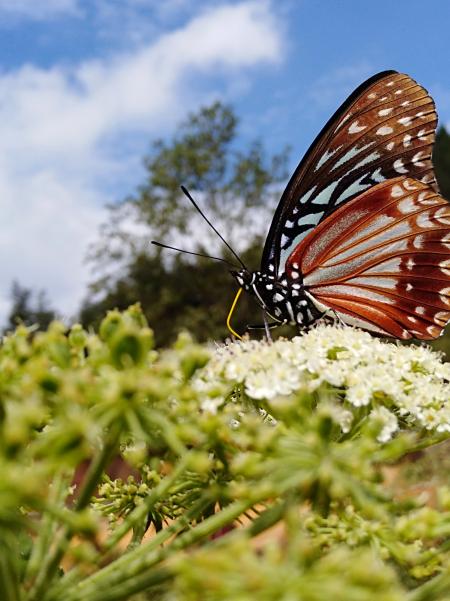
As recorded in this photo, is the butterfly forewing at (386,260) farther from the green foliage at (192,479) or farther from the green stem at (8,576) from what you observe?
the green stem at (8,576)

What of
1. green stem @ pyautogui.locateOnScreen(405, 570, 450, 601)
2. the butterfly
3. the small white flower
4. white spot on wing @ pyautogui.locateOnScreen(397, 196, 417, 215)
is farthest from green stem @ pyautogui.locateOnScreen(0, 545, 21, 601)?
white spot on wing @ pyautogui.locateOnScreen(397, 196, 417, 215)

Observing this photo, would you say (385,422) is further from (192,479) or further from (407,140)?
(407,140)

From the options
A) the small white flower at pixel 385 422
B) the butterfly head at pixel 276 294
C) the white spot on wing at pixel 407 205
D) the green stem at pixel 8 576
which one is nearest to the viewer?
the green stem at pixel 8 576

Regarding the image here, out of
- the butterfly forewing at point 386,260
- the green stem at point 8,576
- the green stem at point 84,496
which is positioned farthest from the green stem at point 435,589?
the butterfly forewing at point 386,260

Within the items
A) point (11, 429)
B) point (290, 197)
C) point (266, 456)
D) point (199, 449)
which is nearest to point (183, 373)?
point (199, 449)

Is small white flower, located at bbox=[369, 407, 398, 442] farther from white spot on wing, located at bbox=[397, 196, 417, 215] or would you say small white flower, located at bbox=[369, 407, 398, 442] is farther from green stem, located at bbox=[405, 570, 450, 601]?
white spot on wing, located at bbox=[397, 196, 417, 215]

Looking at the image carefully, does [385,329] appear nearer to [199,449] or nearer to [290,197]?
[290,197]

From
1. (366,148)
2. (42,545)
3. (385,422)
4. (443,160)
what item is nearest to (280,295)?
(366,148)
